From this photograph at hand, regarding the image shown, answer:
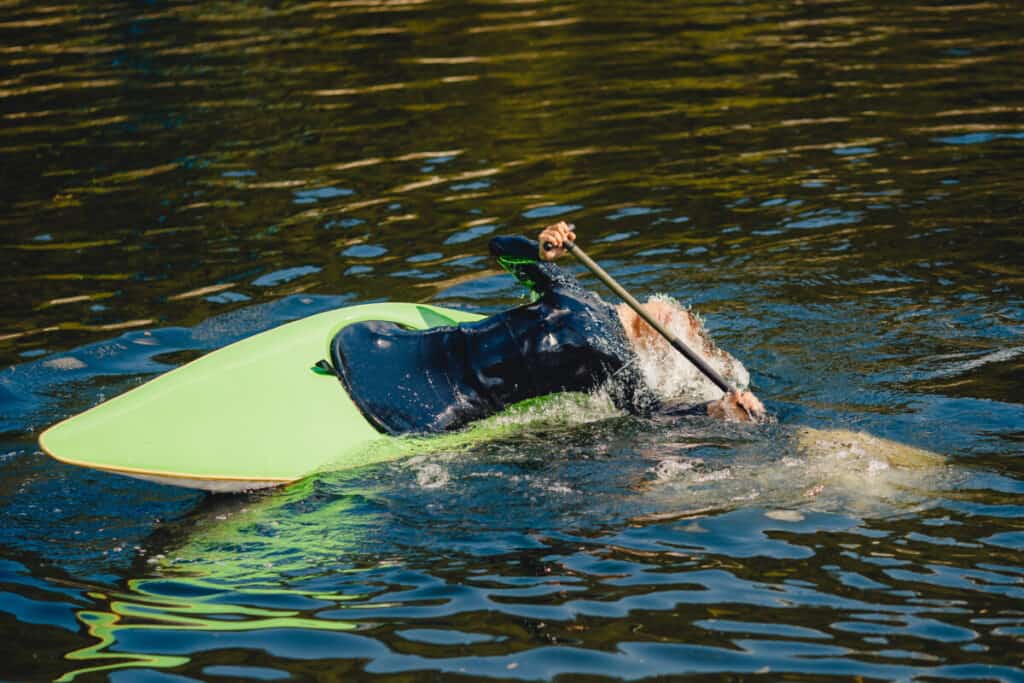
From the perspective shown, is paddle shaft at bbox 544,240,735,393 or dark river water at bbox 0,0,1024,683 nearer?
dark river water at bbox 0,0,1024,683

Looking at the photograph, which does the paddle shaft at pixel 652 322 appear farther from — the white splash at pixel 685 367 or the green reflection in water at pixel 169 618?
the green reflection in water at pixel 169 618

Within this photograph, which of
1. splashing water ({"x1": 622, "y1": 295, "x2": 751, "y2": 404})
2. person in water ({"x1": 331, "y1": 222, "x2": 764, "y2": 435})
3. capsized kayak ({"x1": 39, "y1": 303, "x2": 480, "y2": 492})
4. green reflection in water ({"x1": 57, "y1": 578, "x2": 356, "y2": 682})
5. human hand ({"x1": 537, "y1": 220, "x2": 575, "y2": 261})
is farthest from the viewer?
splashing water ({"x1": 622, "y1": 295, "x2": 751, "y2": 404})

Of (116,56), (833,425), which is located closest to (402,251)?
(833,425)

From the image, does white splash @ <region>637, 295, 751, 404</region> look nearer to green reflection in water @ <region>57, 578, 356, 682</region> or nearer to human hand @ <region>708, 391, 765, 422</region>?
human hand @ <region>708, 391, 765, 422</region>

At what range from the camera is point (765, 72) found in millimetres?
13734

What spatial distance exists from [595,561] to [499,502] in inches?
28.9

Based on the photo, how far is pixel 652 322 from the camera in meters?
6.40

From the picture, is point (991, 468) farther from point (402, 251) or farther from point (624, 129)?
point (624, 129)

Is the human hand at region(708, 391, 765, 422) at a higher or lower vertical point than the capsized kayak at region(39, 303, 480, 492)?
lower

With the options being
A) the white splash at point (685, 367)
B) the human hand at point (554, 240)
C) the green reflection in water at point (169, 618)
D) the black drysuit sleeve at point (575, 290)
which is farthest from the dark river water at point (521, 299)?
the human hand at point (554, 240)

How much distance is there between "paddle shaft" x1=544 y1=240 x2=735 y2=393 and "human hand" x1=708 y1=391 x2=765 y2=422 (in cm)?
7

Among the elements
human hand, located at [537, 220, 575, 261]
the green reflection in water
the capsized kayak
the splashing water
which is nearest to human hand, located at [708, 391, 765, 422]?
the splashing water

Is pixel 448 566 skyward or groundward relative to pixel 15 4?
groundward

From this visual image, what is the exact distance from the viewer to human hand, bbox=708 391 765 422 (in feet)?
20.8
